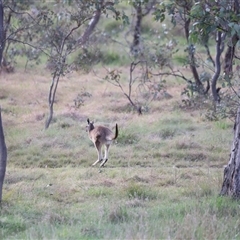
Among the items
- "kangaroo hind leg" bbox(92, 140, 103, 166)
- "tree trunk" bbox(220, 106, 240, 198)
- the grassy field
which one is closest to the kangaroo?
"kangaroo hind leg" bbox(92, 140, 103, 166)

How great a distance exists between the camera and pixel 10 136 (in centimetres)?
1299

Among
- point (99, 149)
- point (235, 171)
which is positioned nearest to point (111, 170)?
point (99, 149)

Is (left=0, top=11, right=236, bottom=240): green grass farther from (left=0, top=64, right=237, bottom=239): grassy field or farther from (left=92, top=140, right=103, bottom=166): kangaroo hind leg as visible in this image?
(left=92, top=140, right=103, bottom=166): kangaroo hind leg

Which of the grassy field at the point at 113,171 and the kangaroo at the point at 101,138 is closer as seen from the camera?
the grassy field at the point at 113,171

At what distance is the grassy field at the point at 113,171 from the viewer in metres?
7.42

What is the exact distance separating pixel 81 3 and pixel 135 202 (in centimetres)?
602

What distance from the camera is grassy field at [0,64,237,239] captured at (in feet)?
24.3

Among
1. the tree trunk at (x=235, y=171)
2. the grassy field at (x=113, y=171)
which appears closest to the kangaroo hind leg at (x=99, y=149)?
the grassy field at (x=113, y=171)

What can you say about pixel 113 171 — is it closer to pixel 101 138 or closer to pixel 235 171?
pixel 101 138

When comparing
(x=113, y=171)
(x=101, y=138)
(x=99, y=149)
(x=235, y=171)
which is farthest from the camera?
(x=99, y=149)

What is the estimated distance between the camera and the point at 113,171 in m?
10.7

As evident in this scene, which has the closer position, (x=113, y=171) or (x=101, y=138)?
(x=113, y=171)

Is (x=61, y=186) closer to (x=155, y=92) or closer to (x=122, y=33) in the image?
(x=155, y=92)

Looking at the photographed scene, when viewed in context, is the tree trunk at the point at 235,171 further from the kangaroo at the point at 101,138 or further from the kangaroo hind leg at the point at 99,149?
the kangaroo hind leg at the point at 99,149
